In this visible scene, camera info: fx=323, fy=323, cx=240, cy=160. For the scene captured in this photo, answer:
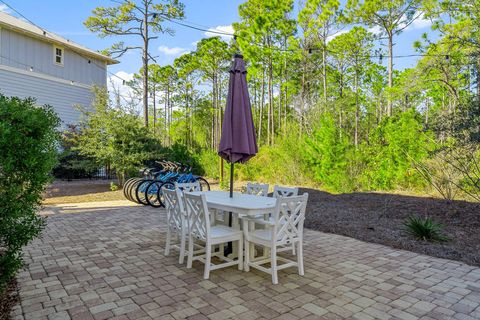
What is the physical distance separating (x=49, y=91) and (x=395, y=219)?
14.6 metres

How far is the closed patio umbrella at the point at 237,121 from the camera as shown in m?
4.04

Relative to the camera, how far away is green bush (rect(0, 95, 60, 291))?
88.7 inches

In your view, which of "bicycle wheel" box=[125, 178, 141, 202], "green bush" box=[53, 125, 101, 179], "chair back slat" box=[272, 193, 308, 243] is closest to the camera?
"chair back slat" box=[272, 193, 308, 243]

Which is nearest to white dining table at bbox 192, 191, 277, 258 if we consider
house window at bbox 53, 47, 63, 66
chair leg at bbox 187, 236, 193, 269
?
chair leg at bbox 187, 236, 193, 269

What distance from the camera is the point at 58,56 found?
14812 mm

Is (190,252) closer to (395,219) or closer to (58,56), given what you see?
(395,219)

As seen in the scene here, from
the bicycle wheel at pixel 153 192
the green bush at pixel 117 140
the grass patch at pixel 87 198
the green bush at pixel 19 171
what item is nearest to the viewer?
the green bush at pixel 19 171

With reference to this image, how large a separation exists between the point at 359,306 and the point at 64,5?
1382 cm

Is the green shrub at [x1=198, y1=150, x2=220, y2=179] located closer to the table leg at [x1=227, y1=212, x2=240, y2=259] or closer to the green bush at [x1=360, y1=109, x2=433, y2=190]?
the green bush at [x1=360, y1=109, x2=433, y2=190]

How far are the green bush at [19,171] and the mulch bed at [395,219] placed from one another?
166 inches

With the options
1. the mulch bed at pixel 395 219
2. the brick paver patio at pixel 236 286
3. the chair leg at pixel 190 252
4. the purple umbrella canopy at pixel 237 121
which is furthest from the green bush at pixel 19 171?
the mulch bed at pixel 395 219

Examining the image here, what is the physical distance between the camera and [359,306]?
2631mm

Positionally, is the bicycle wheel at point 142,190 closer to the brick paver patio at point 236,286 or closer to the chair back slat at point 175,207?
the brick paver patio at point 236,286

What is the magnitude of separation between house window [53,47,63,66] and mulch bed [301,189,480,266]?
13332 millimetres
